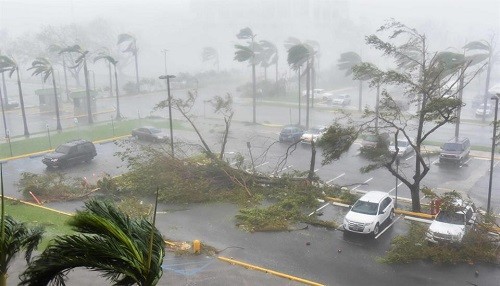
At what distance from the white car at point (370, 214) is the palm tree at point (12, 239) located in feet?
43.5

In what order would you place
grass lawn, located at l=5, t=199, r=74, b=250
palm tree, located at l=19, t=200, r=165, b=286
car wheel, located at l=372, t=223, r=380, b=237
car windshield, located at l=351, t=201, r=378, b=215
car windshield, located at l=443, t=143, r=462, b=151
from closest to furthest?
palm tree, located at l=19, t=200, r=165, b=286
car wheel, located at l=372, t=223, r=380, b=237
car windshield, located at l=351, t=201, r=378, b=215
grass lawn, located at l=5, t=199, r=74, b=250
car windshield, located at l=443, t=143, r=462, b=151

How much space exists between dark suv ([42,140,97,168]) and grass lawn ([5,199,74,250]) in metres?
6.56

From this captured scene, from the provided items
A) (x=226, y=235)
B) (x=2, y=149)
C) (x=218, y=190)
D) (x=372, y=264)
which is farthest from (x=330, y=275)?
(x=2, y=149)

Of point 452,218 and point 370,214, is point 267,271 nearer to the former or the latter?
point 370,214

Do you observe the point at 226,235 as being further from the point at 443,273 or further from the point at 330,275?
the point at 443,273

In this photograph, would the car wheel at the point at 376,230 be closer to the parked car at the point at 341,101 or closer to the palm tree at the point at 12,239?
the palm tree at the point at 12,239

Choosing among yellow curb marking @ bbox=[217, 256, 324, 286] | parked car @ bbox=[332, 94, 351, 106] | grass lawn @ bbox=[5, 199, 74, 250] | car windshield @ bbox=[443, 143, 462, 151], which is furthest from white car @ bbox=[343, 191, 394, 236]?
parked car @ bbox=[332, 94, 351, 106]

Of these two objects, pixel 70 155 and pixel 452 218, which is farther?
pixel 70 155

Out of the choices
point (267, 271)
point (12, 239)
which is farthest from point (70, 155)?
point (12, 239)

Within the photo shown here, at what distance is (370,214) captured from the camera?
65.2ft

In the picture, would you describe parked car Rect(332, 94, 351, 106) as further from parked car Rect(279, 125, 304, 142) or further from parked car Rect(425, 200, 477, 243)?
parked car Rect(425, 200, 477, 243)

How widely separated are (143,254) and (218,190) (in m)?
18.8

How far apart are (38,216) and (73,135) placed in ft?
66.4

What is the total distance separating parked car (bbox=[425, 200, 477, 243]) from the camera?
17969 mm
